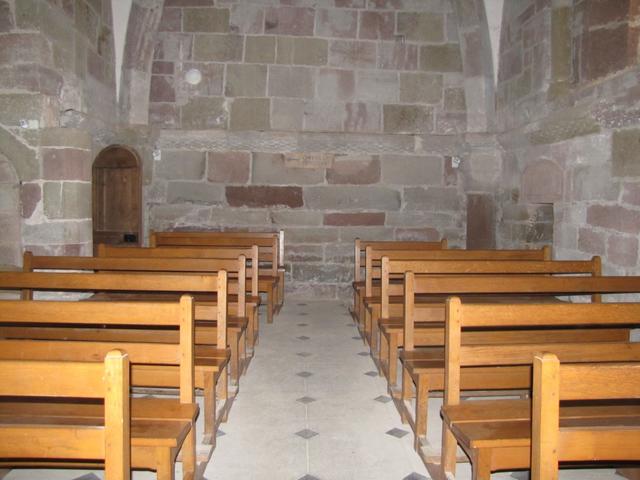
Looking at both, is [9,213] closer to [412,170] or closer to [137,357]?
[137,357]

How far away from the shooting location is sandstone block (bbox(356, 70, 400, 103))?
7.21 meters

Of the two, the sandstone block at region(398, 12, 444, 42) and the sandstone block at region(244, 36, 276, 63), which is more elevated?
the sandstone block at region(398, 12, 444, 42)

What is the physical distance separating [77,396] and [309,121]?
6017 mm

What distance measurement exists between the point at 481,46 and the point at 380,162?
1871 mm

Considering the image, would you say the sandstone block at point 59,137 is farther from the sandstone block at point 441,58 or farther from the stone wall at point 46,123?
the sandstone block at point 441,58

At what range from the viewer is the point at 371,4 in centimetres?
714

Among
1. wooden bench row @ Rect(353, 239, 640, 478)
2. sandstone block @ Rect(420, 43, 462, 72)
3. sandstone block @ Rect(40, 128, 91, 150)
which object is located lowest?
wooden bench row @ Rect(353, 239, 640, 478)

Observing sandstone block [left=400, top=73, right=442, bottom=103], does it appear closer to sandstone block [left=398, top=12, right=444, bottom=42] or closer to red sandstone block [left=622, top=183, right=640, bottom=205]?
sandstone block [left=398, top=12, right=444, bottom=42]

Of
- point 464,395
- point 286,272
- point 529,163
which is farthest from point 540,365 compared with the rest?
point 286,272

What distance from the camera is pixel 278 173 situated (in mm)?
7180

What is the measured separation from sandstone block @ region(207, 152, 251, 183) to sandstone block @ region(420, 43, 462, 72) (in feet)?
8.44

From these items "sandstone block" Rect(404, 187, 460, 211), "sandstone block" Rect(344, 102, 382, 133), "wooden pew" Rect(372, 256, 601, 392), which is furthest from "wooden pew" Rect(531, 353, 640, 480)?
"sandstone block" Rect(344, 102, 382, 133)

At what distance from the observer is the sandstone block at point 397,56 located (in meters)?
7.21

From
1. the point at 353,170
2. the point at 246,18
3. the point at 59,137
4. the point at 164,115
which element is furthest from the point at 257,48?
the point at 59,137
